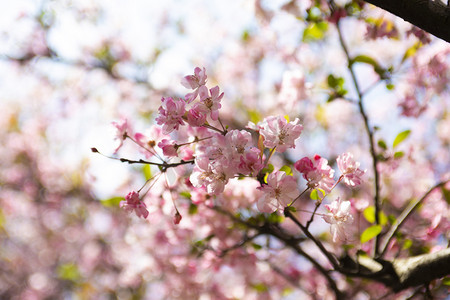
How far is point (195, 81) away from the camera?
1.06 meters

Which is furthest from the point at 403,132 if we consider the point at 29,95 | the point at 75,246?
the point at 29,95

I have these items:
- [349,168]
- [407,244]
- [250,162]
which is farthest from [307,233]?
[407,244]

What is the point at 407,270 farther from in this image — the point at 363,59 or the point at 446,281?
the point at 363,59

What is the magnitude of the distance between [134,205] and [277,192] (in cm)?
44

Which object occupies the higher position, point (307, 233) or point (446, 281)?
point (307, 233)

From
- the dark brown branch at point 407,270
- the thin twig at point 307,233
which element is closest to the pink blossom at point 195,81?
the thin twig at point 307,233

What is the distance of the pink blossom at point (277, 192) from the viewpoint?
998mm

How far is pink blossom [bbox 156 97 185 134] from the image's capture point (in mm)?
1007

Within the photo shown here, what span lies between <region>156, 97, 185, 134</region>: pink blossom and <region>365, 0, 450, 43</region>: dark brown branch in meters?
0.54

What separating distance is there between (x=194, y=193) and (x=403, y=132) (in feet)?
3.13

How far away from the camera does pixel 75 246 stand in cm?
671

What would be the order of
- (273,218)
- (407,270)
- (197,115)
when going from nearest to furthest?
1. (197,115)
2. (407,270)
3. (273,218)

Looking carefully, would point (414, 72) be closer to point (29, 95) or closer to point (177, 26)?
point (177, 26)

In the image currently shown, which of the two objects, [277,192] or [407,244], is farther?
[407,244]
